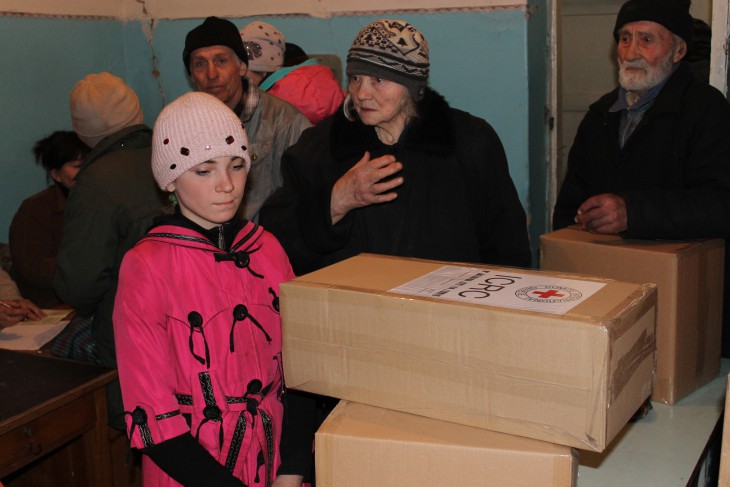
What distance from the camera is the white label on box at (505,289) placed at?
3.75ft

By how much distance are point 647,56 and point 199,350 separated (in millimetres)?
1654

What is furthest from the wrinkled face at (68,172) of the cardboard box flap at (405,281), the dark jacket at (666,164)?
the cardboard box flap at (405,281)

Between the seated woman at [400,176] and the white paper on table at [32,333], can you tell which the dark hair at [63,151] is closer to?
the white paper on table at [32,333]

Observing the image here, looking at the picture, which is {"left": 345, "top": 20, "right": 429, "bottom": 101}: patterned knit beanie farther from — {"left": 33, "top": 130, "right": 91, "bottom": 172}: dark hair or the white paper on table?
{"left": 33, "top": 130, "right": 91, "bottom": 172}: dark hair

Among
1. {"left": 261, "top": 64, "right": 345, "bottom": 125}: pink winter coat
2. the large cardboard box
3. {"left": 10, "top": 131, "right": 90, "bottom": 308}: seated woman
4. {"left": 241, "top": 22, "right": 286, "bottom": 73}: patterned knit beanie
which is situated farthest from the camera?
{"left": 241, "top": 22, "right": 286, "bottom": 73}: patterned knit beanie

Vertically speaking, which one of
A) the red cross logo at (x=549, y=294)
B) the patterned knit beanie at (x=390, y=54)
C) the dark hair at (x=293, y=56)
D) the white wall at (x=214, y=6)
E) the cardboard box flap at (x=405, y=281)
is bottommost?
the cardboard box flap at (x=405, y=281)

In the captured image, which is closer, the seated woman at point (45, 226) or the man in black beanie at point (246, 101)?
the man in black beanie at point (246, 101)

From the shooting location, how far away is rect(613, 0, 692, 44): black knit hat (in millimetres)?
2307

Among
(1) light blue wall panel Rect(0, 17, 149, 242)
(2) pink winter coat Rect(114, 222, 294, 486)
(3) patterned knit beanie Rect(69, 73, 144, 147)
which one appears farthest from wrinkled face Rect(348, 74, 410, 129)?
(1) light blue wall panel Rect(0, 17, 149, 242)

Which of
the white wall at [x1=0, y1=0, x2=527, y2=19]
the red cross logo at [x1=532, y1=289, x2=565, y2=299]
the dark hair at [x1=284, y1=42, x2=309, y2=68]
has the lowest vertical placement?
the red cross logo at [x1=532, y1=289, x2=565, y2=299]

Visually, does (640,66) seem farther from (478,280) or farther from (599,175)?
(478,280)

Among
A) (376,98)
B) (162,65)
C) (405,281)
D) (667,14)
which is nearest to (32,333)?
(376,98)

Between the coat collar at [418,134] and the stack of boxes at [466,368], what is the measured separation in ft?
1.88

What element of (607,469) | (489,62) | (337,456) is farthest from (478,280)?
(489,62)
